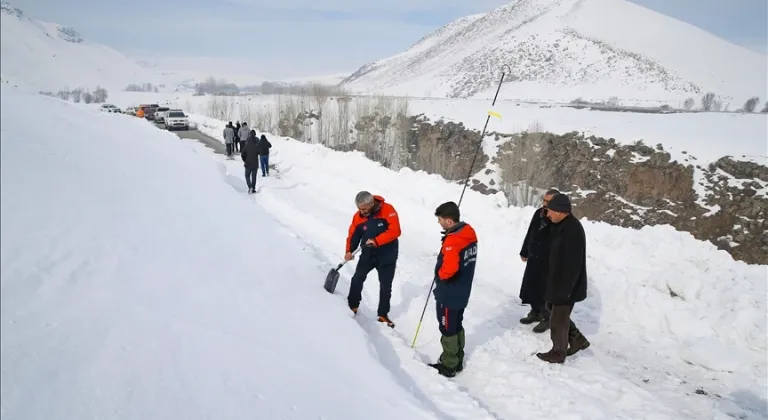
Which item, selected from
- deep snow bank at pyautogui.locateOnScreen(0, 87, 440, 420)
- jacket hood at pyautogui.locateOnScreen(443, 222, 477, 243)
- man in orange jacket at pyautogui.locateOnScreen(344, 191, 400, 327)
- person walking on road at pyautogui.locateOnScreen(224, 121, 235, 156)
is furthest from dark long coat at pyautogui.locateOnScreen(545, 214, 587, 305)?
person walking on road at pyautogui.locateOnScreen(224, 121, 235, 156)

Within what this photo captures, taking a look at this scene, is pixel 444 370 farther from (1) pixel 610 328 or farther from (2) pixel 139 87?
(2) pixel 139 87

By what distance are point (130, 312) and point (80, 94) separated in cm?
161

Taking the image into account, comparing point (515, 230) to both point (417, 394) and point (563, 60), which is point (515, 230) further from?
point (563, 60)

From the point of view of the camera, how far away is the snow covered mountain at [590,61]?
225ft

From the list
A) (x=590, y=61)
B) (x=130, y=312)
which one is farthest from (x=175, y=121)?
(x=590, y=61)

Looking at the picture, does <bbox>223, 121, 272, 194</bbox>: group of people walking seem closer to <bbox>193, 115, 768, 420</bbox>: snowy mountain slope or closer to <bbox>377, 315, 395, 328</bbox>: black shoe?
<bbox>193, 115, 768, 420</bbox>: snowy mountain slope

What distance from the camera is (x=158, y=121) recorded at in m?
33.4

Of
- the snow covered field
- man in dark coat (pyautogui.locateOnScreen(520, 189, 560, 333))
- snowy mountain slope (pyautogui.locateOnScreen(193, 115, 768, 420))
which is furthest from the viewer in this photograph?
man in dark coat (pyautogui.locateOnScreen(520, 189, 560, 333))

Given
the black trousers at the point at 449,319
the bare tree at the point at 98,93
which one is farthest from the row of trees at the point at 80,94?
the black trousers at the point at 449,319

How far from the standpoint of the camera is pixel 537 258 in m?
5.81

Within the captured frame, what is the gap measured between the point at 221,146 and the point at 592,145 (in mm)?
21372

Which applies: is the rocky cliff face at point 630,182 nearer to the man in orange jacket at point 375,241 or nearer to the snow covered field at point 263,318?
the snow covered field at point 263,318

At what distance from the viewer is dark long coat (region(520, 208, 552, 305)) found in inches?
225

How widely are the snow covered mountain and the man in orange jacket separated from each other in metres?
66.3
